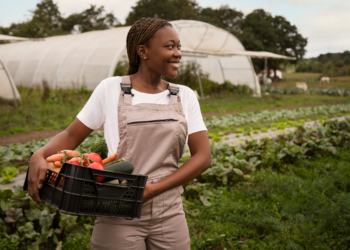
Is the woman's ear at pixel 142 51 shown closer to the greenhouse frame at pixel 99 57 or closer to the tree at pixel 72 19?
the greenhouse frame at pixel 99 57

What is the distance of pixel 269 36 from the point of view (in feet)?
132

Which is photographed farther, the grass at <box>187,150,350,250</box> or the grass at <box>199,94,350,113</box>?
the grass at <box>199,94,350,113</box>

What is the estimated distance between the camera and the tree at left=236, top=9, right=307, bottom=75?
37250mm

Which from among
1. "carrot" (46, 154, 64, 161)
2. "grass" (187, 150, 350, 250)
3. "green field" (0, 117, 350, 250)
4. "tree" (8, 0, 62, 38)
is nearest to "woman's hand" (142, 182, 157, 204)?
"carrot" (46, 154, 64, 161)

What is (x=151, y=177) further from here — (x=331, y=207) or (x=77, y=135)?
(x=331, y=207)

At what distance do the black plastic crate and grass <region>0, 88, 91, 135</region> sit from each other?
25.6ft

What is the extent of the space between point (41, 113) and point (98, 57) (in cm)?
496

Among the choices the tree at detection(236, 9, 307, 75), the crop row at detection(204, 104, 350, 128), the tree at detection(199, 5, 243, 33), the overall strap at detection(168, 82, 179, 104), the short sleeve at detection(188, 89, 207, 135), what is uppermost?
the tree at detection(199, 5, 243, 33)

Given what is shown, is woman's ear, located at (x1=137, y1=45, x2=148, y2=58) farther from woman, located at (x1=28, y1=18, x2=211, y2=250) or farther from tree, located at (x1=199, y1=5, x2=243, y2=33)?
tree, located at (x1=199, y1=5, x2=243, y2=33)

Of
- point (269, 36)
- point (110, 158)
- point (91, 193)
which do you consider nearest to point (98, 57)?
point (110, 158)

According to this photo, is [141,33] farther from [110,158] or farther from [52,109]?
[52,109]

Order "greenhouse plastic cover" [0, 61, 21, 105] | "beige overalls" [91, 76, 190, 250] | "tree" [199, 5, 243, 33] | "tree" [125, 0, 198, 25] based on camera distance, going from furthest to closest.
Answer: "tree" [199, 5, 243, 33]
"tree" [125, 0, 198, 25]
"greenhouse plastic cover" [0, 61, 21, 105]
"beige overalls" [91, 76, 190, 250]

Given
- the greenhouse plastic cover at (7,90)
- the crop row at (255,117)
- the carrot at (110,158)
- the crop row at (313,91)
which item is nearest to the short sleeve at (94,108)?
the carrot at (110,158)

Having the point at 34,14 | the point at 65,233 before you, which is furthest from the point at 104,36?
the point at 34,14
